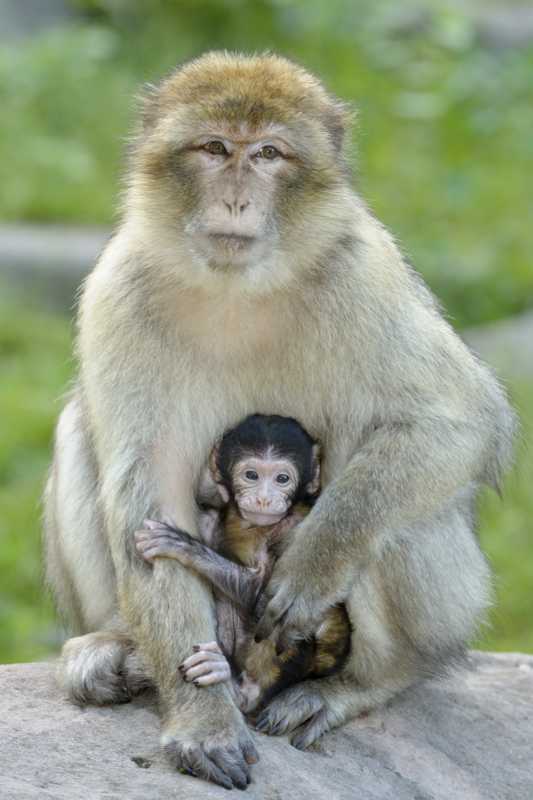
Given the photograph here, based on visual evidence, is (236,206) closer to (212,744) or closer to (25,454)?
(212,744)

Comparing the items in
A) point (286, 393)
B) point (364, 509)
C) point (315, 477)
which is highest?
point (286, 393)

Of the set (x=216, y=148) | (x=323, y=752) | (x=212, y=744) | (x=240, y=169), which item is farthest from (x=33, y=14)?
(x=212, y=744)

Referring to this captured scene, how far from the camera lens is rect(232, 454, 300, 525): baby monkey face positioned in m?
5.04

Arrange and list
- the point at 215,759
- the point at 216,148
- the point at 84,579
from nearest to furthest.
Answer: the point at 215,759
the point at 216,148
the point at 84,579

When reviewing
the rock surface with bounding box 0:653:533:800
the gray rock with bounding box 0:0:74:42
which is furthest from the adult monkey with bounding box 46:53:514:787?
the gray rock with bounding box 0:0:74:42

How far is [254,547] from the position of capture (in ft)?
16.8

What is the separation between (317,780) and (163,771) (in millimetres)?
465

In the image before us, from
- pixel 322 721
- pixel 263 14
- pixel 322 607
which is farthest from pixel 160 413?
pixel 263 14

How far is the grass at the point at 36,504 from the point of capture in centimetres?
791

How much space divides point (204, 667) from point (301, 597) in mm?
368

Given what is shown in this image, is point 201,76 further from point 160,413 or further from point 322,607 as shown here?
point 322,607

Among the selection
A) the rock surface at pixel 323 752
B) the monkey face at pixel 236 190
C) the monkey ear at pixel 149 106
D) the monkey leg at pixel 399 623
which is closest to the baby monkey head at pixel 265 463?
the monkey leg at pixel 399 623

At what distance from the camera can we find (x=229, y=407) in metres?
5.12

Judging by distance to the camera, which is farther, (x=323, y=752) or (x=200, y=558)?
(x=323, y=752)
